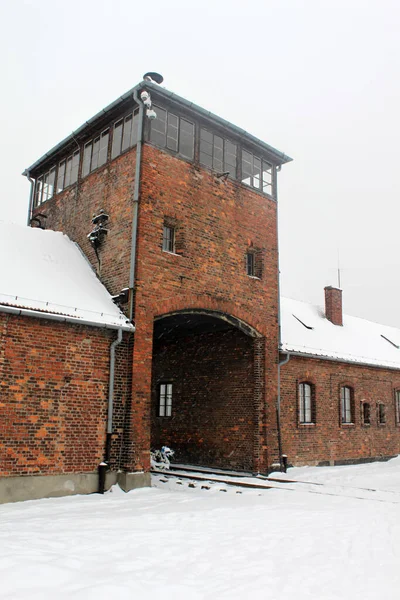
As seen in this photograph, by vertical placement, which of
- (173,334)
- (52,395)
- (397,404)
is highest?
(173,334)

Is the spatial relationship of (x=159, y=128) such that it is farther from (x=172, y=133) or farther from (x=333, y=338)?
(x=333, y=338)

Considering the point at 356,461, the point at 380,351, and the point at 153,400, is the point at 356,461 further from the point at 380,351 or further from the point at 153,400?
the point at 153,400

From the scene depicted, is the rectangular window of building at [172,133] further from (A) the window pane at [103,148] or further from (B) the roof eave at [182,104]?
(A) the window pane at [103,148]

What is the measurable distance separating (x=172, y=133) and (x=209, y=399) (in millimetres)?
8192

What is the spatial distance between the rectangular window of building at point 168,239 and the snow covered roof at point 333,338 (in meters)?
5.09

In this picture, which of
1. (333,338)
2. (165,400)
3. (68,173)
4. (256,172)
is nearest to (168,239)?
(256,172)

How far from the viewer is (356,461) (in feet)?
64.8

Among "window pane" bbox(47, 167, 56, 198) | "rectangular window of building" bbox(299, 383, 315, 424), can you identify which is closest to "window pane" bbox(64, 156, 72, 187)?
"window pane" bbox(47, 167, 56, 198)

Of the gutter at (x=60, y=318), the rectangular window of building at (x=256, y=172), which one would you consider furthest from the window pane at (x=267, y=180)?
the gutter at (x=60, y=318)

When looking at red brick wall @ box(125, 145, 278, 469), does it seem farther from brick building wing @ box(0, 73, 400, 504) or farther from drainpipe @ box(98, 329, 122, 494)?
drainpipe @ box(98, 329, 122, 494)

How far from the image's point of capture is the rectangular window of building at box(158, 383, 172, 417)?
63.8ft

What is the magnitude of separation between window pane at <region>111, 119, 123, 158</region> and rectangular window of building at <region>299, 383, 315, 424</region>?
938cm

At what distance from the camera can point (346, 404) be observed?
20.2 metres

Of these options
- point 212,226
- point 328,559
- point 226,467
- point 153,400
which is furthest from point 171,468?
point 328,559
